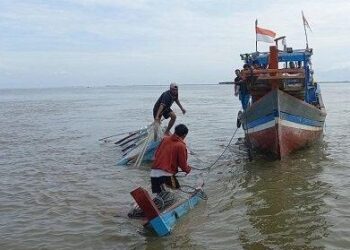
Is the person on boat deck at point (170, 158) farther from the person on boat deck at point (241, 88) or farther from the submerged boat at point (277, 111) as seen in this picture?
the person on boat deck at point (241, 88)

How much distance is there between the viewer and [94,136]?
71.1ft

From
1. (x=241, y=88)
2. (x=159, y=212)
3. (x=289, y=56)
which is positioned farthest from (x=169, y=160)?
(x=289, y=56)

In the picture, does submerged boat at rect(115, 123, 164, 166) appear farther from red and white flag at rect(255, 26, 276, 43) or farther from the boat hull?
red and white flag at rect(255, 26, 276, 43)

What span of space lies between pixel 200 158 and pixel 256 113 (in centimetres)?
256

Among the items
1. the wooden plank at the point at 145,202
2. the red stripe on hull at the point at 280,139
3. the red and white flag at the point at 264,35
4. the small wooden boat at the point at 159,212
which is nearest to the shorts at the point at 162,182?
the small wooden boat at the point at 159,212

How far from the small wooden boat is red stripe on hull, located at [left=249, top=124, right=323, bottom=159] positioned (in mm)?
5274

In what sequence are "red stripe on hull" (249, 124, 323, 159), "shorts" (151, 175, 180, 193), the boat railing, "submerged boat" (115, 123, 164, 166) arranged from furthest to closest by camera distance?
1. "submerged boat" (115, 123, 164, 166)
2. "red stripe on hull" (249, 124, 323, 159)
3. the boat railing
4. "shorts" (151, 175, 180, 193)

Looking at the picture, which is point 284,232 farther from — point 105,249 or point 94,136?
point 94,136

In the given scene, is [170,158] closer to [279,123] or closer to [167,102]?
[167,102]

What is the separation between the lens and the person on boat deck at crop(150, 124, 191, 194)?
24.6 feet

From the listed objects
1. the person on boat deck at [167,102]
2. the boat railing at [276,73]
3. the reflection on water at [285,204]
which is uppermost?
the boat railing at [276,73]

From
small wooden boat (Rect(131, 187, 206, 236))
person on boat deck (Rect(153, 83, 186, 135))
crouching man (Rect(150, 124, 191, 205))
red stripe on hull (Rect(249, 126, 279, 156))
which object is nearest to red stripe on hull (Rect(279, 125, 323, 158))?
red stripe on hull (Rect(249, 126, 279, 156))

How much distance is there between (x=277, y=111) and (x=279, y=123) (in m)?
0.37

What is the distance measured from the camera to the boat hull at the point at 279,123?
12516 mm
